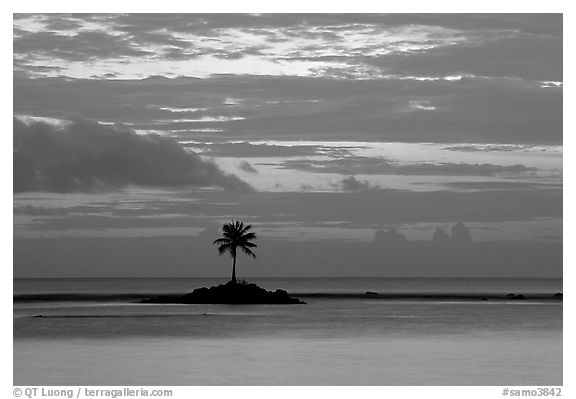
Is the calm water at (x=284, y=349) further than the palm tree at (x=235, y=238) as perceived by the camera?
No

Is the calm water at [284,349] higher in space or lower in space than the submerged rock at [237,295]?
lower

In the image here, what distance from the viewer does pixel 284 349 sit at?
4259 cm

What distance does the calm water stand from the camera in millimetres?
32938

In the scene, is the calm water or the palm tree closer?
the calm water

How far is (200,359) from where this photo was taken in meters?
38.7

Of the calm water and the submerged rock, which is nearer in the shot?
the calm water

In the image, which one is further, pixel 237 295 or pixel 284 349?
pixel 237 295

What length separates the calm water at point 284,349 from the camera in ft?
108

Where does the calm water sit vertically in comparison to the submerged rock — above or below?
below

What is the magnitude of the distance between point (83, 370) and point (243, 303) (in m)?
39.3

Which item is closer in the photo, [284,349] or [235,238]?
[284,349]
